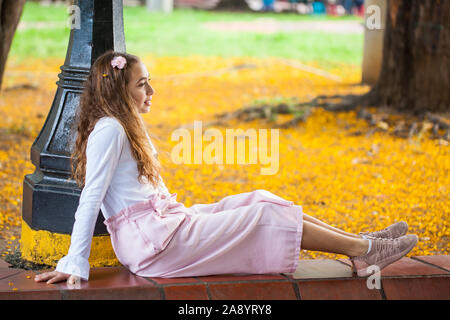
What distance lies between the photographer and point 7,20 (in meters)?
6.73

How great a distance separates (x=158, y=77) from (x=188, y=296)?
9303 millimetres

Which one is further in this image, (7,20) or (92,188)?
A: (7,20)

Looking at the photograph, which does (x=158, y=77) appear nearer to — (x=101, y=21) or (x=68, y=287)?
(x=101, y=21)

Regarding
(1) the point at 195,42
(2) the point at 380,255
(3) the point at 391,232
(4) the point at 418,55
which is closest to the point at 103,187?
(2) the point at 380,255

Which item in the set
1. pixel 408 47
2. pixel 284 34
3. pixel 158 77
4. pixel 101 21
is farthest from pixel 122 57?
pixel 284 34

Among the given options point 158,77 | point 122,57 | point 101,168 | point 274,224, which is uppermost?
point 122,57

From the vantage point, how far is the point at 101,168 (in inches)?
131

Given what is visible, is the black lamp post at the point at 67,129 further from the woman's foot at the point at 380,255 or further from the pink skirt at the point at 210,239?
the woman's foot at the point at 380,255

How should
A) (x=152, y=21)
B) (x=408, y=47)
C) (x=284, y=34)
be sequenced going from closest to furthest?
1. (x=408, y=47)
2. (x=284, y=34)
3. (x=152, y=21)

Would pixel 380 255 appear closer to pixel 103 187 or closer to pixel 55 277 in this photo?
pixel 103 187

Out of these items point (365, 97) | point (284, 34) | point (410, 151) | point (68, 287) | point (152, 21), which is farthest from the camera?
point (152, 21)

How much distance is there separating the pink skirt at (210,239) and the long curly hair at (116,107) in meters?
0.18

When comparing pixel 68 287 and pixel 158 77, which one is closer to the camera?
pixel 68 287

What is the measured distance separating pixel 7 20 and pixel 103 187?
3.97 m
